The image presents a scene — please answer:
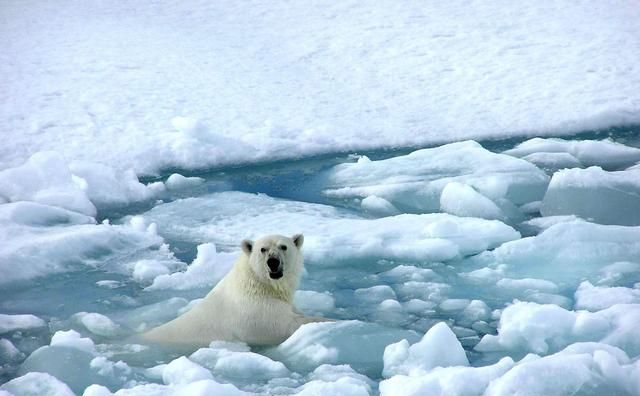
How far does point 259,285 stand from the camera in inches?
177

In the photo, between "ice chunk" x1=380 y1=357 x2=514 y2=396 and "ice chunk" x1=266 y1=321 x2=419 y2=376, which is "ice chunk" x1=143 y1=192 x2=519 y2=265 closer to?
"ice chunk" x1=266 y1=321 x2=419 y2=376

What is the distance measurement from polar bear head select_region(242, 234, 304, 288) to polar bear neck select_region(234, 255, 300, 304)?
1 centimetres

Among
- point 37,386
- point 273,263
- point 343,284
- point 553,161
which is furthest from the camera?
point 553,161

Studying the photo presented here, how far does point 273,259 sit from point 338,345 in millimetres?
618

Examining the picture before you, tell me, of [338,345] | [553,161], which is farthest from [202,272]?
[553,161]

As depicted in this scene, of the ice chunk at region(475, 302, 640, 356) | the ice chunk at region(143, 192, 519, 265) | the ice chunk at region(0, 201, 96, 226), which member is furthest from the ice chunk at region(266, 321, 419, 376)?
the ice chunk at region(0, 201, 96, 226)

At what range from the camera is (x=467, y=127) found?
25.8ft

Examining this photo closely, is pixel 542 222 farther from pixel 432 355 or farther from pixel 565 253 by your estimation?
pixel 432 355

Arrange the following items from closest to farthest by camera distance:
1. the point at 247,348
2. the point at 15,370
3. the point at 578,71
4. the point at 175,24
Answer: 1. the point at 15,370
2. the point at 247,348
3. the point at 578,71
4. the point at 175,24

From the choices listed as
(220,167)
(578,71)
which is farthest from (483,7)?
(220,167)

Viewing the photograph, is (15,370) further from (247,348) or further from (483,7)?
(483,7)

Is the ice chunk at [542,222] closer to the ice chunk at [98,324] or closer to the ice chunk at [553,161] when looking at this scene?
the ice chunk at [553,161]

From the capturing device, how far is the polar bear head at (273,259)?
14.5 feet

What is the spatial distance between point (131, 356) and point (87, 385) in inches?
17.3
